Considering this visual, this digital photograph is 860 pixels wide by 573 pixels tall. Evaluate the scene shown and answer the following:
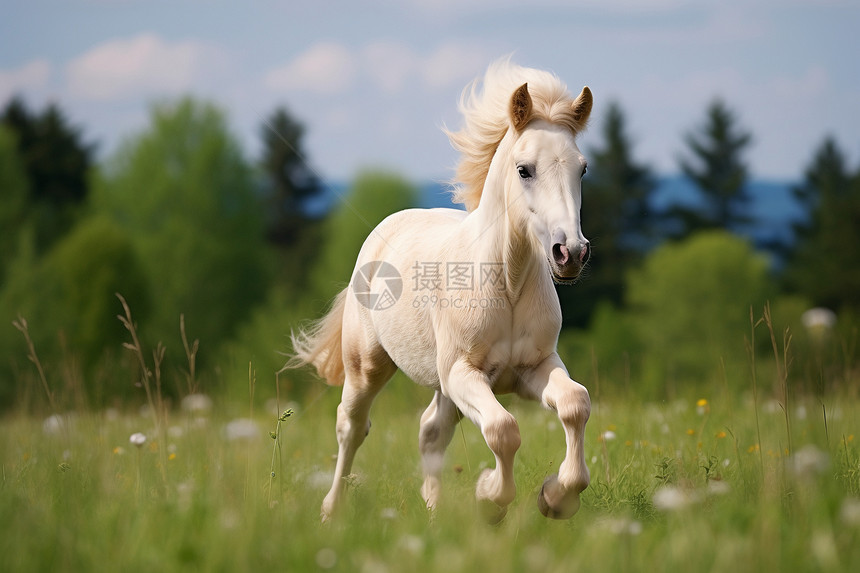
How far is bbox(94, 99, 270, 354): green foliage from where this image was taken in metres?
37.0

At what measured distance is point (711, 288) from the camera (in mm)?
45406

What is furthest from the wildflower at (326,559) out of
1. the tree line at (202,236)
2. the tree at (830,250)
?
the tree at (830,250)

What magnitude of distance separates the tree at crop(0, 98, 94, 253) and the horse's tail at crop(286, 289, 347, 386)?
1377 inches

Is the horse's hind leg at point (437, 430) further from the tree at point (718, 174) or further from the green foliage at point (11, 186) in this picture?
the tree at point (718, 174)

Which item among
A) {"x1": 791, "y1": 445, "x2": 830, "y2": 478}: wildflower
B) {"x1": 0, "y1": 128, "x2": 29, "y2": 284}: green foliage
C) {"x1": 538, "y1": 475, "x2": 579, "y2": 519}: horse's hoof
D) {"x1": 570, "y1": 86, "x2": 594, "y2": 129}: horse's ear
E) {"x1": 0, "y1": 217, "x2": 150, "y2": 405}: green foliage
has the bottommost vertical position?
{"x1": 0, "y1": 217, "x2": 150, "y2": 405}: green foliage

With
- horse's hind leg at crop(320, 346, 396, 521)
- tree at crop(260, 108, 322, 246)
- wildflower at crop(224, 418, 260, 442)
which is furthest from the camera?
tree at crop(260, 108, 322, 246)

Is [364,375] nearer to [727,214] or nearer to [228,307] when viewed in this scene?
[228,307]

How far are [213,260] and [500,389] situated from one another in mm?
34860

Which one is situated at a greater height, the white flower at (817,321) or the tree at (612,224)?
the white flower at (817,321)

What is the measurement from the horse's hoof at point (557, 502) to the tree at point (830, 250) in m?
40.4

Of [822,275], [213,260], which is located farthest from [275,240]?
[822,275]

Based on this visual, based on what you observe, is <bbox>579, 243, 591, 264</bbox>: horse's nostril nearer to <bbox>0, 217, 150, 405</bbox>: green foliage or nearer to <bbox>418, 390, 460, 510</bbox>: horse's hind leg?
<bbox>418, 390, 460, 510</bbox>: horse's hind leg

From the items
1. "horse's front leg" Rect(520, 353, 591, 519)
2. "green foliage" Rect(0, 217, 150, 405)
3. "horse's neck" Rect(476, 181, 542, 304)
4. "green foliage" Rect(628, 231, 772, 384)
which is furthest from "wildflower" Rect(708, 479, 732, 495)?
"green foliage" Rect(628, 231, 772, 384)

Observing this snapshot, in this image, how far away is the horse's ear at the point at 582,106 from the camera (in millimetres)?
4117
